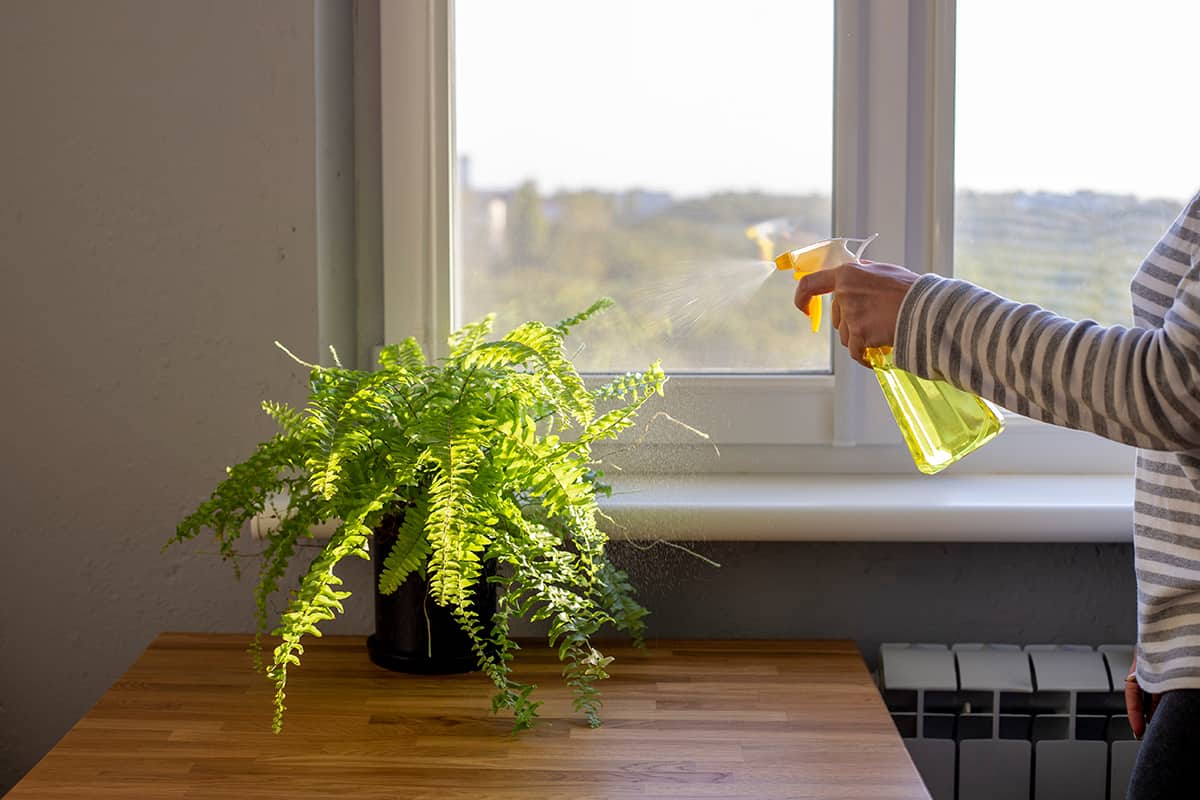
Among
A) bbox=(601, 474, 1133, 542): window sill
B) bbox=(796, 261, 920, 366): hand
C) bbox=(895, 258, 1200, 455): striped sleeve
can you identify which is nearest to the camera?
bbox=(895, 258, 1200, 455): striped sleeve

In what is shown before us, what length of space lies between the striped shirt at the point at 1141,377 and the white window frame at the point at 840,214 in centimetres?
56

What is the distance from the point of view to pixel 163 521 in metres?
1.45

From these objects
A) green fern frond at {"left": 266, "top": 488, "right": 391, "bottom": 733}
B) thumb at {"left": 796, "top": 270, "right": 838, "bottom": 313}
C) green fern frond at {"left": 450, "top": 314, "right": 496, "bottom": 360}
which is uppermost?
thumb at {"left": 796, "top": 270, "right": 838, "bottom": 313}

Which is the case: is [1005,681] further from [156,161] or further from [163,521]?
[156,161]

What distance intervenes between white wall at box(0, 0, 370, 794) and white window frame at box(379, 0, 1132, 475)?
15 cm

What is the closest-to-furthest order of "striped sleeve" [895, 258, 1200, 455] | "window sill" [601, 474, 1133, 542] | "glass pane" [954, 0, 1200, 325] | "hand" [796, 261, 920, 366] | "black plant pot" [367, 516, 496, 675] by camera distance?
"striped sleeve" [895, 258, 1200, 455], "hand" [796, 261, 920, 366], "black plant pot" [367, 516, 496, 675], "window sill" [601, 474, 1133, 542], "glass pane" [954, 0, 1200, 325]

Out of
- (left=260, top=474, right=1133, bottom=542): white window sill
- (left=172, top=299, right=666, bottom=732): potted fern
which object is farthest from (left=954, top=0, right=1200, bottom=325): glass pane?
(left=172, top=299, right=666, bottom=732): potted fern

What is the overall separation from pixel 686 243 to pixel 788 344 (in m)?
0.18

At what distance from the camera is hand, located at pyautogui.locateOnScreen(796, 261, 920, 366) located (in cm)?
92

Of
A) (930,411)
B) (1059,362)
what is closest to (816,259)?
(930,411)

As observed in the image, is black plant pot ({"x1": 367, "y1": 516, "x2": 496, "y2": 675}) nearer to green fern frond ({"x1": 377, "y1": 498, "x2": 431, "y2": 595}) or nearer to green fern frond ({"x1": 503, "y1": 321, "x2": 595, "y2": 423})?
green fern frond ({"x1": 377, "y1": 498, "x2": 431, "y2": 595})

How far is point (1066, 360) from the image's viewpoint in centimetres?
82

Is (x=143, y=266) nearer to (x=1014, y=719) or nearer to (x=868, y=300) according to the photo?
(x=868, y=300)

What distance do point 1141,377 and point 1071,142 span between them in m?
0.80
